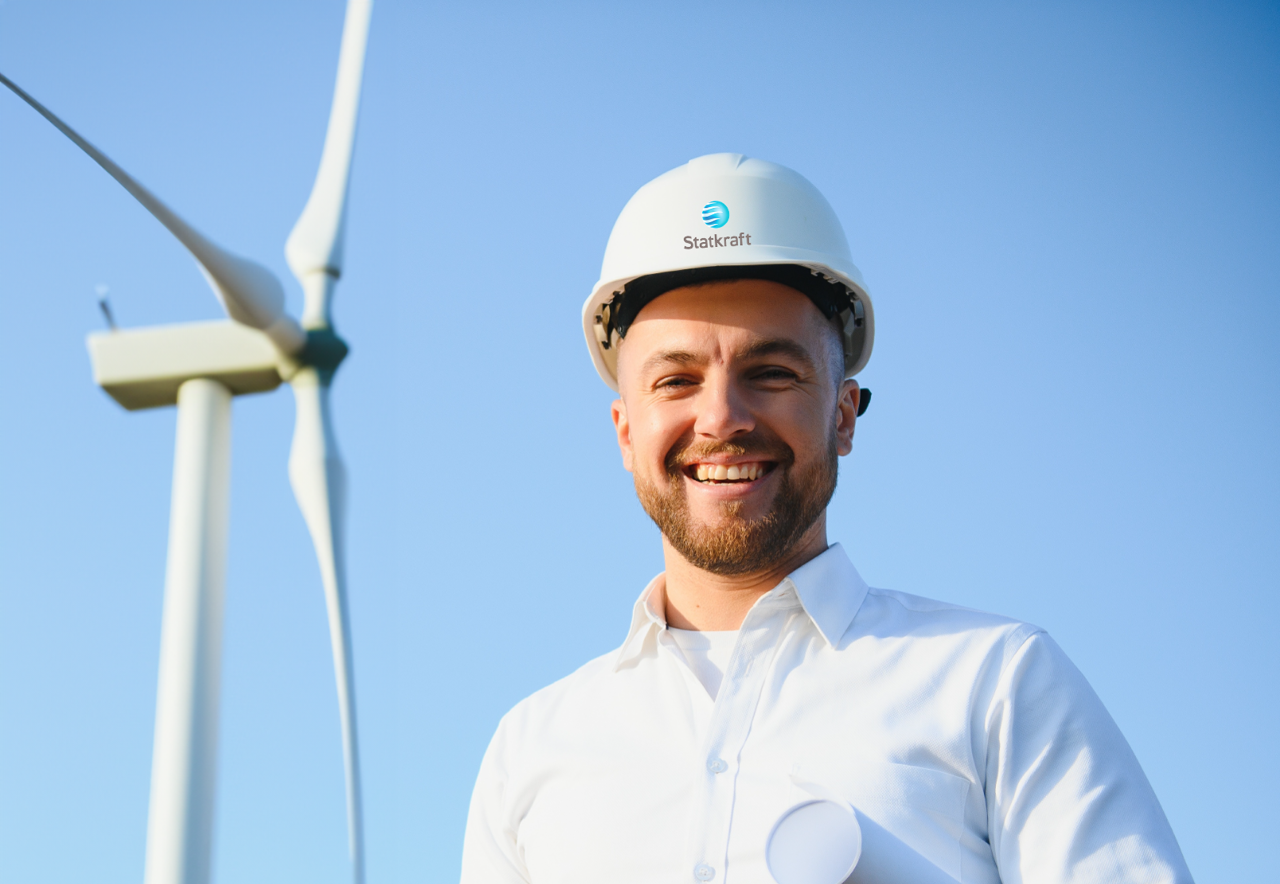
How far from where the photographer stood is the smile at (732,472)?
5.09m

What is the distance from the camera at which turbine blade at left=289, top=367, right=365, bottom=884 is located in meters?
19.0

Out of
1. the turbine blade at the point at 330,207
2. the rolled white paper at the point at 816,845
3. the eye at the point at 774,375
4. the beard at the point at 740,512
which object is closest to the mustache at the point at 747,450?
the beard at the point at 740,512

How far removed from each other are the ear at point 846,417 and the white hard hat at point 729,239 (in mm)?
342

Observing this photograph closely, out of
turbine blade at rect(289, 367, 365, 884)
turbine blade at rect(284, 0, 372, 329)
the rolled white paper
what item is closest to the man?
the rolled white paper

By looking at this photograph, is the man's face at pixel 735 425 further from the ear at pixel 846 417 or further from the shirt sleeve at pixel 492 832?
the shirt sleeve at pixel 492 832

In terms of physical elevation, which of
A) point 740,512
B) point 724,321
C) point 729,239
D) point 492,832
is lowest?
point 492,832

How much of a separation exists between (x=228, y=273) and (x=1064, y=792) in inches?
723

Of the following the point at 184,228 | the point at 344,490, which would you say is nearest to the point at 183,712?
the point at 344,490

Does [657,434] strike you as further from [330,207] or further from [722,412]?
[330,207]

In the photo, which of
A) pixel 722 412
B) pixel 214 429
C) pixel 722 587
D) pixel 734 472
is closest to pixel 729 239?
pixel 722 412

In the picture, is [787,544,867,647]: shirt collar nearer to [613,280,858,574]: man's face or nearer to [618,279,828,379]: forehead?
[613,280,858,574]: man's face

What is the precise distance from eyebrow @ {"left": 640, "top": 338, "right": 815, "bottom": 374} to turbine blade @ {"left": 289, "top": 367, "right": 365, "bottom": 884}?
14835 mm

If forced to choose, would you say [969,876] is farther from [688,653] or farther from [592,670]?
[592,670]

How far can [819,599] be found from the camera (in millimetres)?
5102
